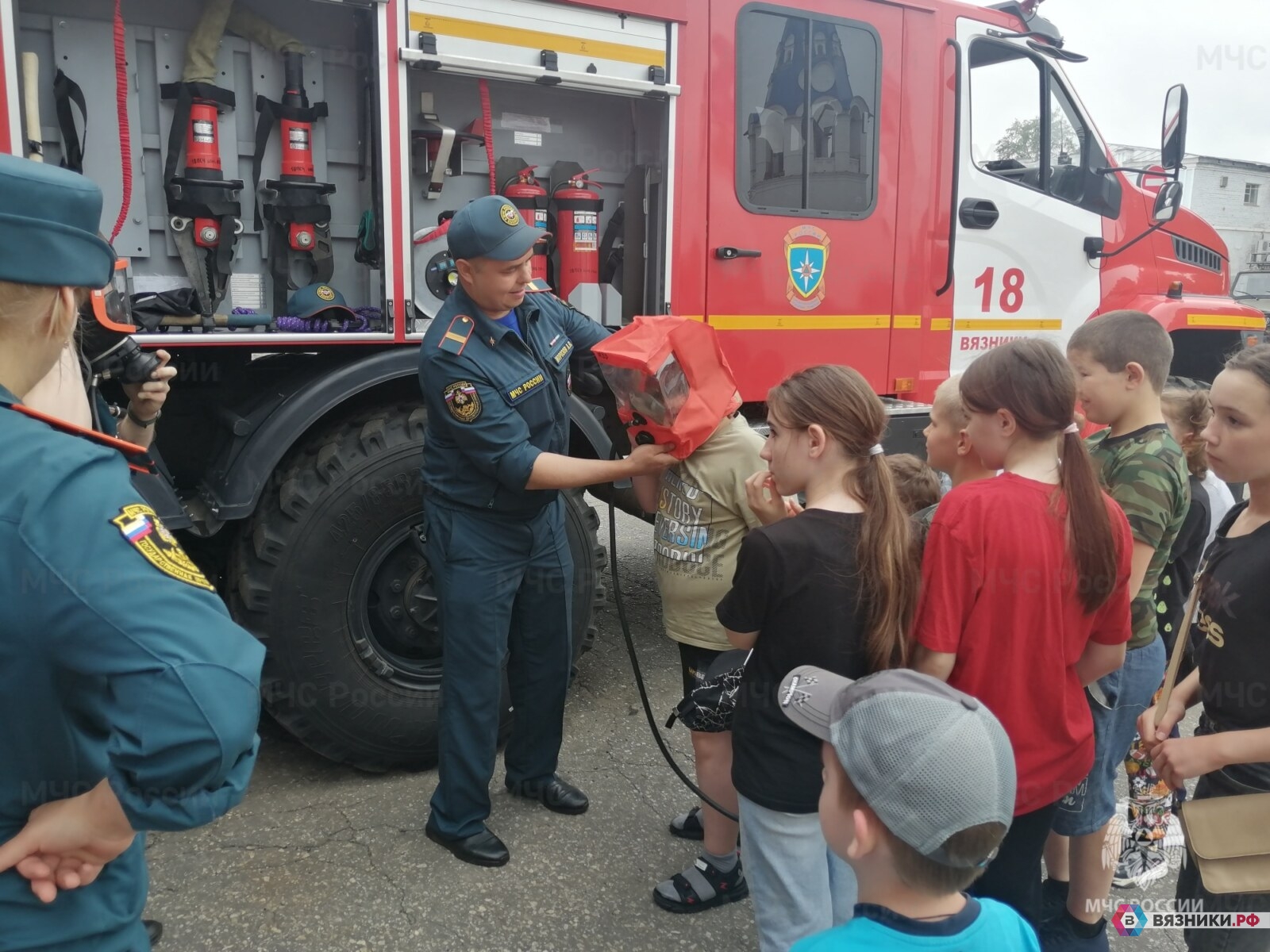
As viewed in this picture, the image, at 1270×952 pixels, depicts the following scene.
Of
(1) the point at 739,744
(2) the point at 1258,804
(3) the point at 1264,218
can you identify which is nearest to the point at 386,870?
(1) the point at 739,744

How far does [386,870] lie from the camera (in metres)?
2.71

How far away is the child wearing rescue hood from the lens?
2.44 metres

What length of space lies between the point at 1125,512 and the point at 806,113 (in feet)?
7.66

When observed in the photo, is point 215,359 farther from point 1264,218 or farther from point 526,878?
point 1264,218

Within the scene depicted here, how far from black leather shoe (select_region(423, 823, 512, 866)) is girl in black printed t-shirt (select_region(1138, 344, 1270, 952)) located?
1747 millimetres

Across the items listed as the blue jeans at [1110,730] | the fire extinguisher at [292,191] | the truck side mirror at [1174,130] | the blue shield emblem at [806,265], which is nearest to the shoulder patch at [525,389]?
the fire extinguisher at [292,191]

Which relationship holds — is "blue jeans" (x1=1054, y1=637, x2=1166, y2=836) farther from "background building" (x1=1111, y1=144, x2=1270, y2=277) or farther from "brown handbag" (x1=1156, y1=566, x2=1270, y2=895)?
"background building" (x1=1111, y1=144, x2=1270, y2=277)

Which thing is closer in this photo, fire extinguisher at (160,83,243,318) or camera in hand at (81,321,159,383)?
camera in hand at (81,321,159,383)

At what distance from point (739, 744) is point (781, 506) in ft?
1.76

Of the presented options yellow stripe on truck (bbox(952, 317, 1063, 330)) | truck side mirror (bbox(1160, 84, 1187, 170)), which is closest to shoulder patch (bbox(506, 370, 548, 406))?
yellow stripe on truck (bbox(952, 317, 1063, 330))

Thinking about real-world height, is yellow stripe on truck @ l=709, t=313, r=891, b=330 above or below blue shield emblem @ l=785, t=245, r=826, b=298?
below

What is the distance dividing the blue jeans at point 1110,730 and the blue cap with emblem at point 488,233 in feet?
6.13

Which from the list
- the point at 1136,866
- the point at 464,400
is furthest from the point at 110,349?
the point at 1136,866

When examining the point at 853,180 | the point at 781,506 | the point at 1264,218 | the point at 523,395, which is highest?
the point at 1264,218
